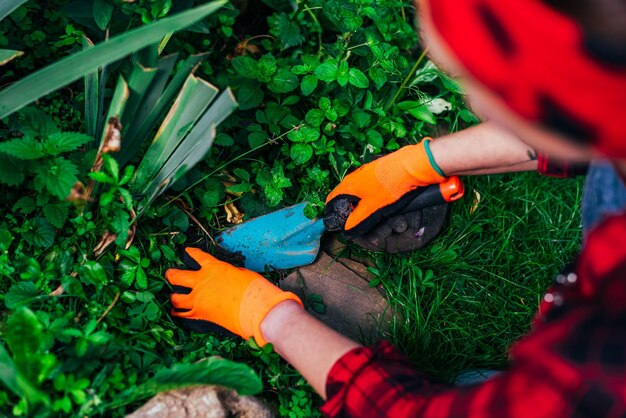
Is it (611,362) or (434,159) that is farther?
(434,159)

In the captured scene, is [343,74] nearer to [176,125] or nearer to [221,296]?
[176,125]

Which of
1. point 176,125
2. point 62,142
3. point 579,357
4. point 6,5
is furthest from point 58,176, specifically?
point 579,357

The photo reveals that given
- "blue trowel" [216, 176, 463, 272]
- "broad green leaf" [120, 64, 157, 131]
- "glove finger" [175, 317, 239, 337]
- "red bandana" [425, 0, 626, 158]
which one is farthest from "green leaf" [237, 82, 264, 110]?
"red bandana" [425, 0, 626, 158]

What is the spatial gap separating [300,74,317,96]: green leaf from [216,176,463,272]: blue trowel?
0.36 metres

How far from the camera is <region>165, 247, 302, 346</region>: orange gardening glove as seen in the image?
1633mm

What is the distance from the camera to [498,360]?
1.89m

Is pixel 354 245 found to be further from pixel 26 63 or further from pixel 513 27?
pixel 513 27

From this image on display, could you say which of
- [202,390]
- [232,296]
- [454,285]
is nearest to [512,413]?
[202,390]

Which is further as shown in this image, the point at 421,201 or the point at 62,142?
the point at 421,201

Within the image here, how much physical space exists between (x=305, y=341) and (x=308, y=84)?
0.85 meters

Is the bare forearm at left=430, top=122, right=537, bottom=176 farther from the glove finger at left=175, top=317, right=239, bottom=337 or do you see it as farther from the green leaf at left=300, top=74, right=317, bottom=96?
the glove finger at left=175, top=317, right=239, bottom=337

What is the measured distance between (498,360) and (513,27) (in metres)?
1.37

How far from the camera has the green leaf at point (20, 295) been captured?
4.83 ft

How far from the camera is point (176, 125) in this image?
1.51 metres
